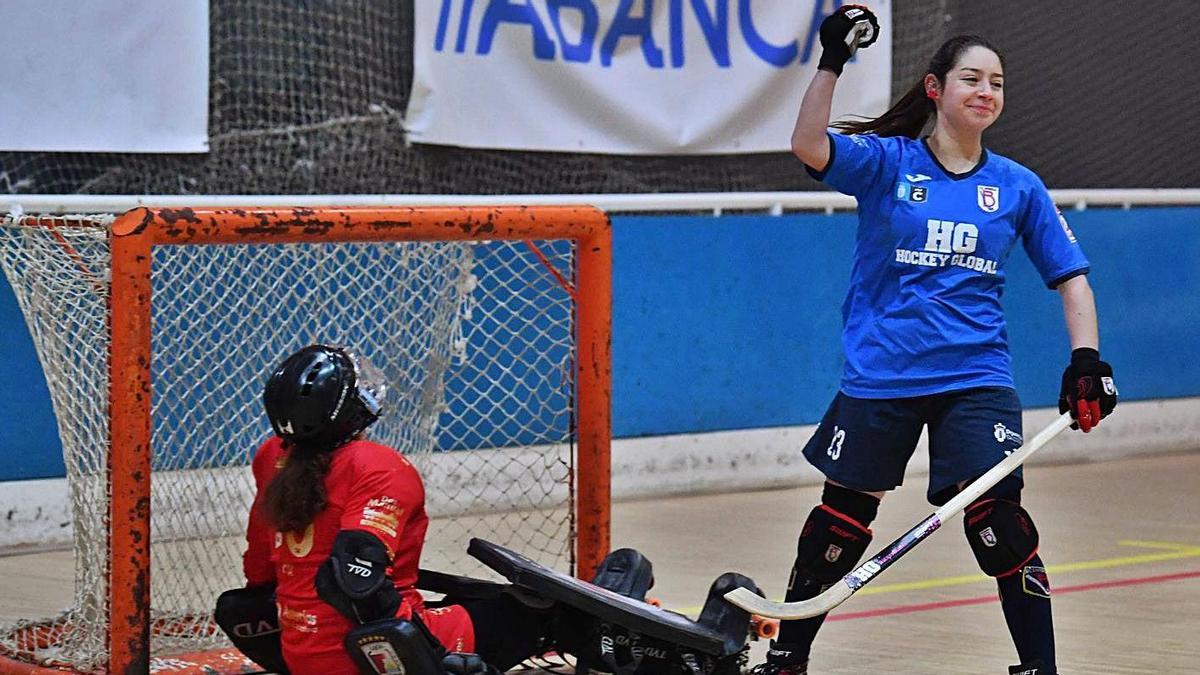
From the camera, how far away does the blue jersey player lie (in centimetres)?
434

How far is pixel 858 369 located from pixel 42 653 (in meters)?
2.16

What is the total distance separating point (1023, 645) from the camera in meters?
4.36

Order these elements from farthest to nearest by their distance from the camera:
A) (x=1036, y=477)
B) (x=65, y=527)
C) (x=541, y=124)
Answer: (x=1036, y=477) → (x=541, y=124) → (x=65, y=527)

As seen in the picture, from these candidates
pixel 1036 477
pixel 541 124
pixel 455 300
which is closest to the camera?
pixel 455 300

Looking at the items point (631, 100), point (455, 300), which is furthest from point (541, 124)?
point (455, 300)

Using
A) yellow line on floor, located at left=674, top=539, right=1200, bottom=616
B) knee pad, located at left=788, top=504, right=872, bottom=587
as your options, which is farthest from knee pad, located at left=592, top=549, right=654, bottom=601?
yellow line on floor, located at left=674, top=539, right=1200, bottom=616

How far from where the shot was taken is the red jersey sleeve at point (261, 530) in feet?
14.2

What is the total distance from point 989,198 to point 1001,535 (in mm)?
790

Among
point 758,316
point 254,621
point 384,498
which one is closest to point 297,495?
point 384,498

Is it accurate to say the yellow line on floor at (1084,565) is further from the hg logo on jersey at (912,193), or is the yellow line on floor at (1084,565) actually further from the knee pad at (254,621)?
the hg logo on jersey at (912,193)

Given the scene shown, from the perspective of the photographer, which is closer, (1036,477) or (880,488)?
(880,488)

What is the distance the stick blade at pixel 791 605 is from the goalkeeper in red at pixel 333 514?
2.10ft

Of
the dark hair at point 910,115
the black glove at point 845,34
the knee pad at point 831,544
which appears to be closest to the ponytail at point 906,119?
the dark hair at point 910,115

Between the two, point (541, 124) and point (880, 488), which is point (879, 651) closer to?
point (880, 488)
